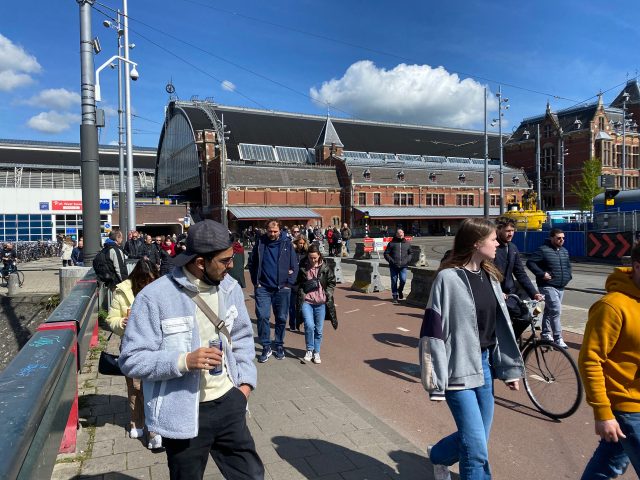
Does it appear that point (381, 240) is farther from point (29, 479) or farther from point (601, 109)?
point (601, 109)

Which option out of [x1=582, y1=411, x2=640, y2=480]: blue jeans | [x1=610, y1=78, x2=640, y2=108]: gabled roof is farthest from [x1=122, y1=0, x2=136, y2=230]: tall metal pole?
[x1=610, y1=78, x2=640, y2=108]: gabled roof

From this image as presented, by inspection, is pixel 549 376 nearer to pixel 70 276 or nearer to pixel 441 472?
pixel 441 472

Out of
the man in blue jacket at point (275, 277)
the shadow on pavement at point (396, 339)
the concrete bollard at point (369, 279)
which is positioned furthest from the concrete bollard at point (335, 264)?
the man in blue jacket at point (275, 277)

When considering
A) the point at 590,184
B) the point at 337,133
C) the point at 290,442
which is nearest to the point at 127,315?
the point at 290,442

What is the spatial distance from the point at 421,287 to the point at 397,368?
4.88m

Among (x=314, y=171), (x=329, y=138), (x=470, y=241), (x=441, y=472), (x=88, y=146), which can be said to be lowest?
(x=441, y=472)

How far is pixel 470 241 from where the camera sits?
10.3ft

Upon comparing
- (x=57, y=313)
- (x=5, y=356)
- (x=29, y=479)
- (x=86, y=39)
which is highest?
(x=86, y=39)

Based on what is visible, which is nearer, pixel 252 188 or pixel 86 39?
pixel 86 39

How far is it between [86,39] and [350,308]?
25.2 ft

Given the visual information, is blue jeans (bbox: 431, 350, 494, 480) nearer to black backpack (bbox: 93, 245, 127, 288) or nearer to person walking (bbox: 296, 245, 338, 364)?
person walking (bbox: 296, 245, 338, 364)

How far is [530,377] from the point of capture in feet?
17.1

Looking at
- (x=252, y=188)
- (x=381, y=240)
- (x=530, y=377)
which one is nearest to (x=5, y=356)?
(x=530, y=377)

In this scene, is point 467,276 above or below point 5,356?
above
